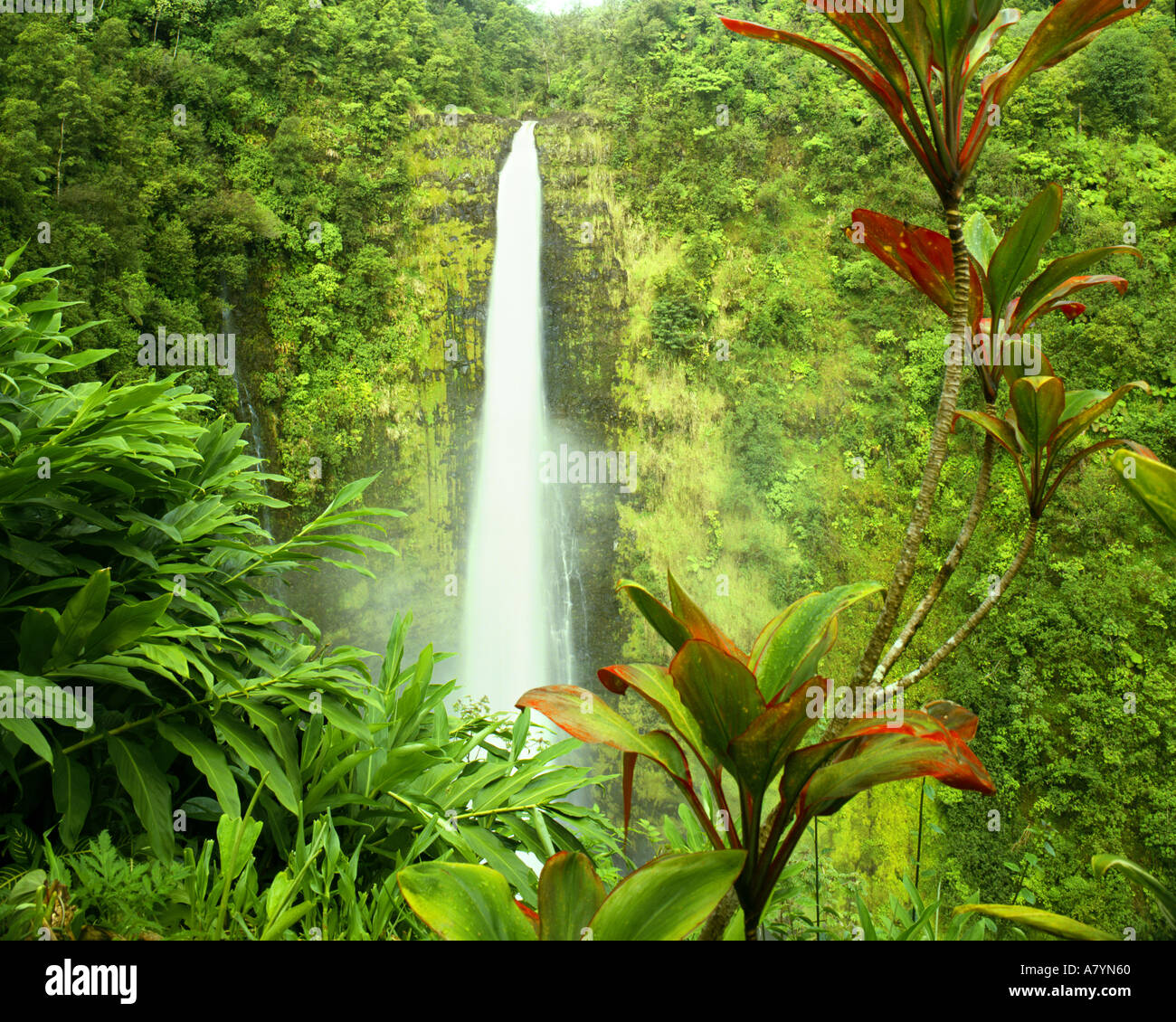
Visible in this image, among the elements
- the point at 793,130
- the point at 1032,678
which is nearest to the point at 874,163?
the point at 793,130

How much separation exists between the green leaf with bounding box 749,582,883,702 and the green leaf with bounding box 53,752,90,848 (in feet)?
3.06

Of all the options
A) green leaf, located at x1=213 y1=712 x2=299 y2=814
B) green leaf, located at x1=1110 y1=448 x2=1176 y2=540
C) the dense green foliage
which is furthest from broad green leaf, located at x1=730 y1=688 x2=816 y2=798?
the dense green foliage

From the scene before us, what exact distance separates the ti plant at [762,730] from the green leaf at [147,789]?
2.25ft

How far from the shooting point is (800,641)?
2.30 feet

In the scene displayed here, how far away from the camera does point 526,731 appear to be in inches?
58.9

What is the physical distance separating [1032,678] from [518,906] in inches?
267

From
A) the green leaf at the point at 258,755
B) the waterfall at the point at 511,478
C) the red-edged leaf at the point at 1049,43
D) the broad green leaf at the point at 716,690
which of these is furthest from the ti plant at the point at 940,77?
the waterfall at the point at 511,478

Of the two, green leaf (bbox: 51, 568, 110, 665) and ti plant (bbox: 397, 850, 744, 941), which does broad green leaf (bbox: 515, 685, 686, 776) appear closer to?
ti plant (bbox: 397, 850, 744, 941)

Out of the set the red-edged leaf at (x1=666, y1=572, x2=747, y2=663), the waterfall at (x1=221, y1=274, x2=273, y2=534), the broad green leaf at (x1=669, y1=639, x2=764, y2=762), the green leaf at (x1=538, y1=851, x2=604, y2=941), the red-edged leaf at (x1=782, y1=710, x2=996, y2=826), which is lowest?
the green leaf at (x1=538, y1=851, x2=604, y2=941)

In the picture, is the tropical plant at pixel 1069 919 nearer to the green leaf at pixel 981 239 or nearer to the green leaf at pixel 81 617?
the green leaf at pixel 981 239

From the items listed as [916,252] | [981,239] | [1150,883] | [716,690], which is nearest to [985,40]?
[916,252]

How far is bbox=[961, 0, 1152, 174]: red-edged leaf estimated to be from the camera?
0.66 metres

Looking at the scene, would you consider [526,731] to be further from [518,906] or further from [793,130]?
[793,130]
